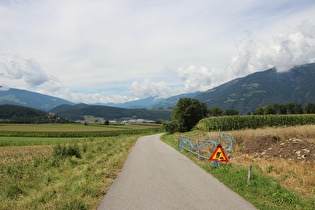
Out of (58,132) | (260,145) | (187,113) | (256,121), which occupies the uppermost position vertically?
(187,113)

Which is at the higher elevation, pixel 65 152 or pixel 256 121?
pixel 256 121

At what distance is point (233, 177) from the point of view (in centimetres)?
813

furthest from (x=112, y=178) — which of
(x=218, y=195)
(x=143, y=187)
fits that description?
(x=218, y=195)

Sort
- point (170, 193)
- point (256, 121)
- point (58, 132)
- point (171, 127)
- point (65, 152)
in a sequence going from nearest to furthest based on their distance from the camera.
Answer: point (170, 193), point (65, 152), point (256, 121), point (171, 127), point (58, 132)

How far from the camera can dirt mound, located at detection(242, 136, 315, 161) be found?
373 inches

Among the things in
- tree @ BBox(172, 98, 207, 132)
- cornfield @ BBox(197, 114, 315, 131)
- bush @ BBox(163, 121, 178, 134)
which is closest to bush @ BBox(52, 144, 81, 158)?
cornfield @ BBox(197, 114, 315, 131)

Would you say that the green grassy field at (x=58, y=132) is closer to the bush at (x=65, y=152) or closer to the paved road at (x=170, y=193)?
the bush at (x=65, y=152)

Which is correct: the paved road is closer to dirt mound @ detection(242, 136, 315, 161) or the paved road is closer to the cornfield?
dirt mound @ detection(242, 136, 315, 161)

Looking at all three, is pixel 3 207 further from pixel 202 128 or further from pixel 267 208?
pixel 202 128

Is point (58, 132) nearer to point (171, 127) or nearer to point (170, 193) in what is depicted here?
point (171, 127)

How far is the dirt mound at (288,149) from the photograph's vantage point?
9.48 metres

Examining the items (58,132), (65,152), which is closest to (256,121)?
(65,152)

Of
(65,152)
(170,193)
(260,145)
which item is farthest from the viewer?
(65,152)

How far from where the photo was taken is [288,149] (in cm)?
1043
